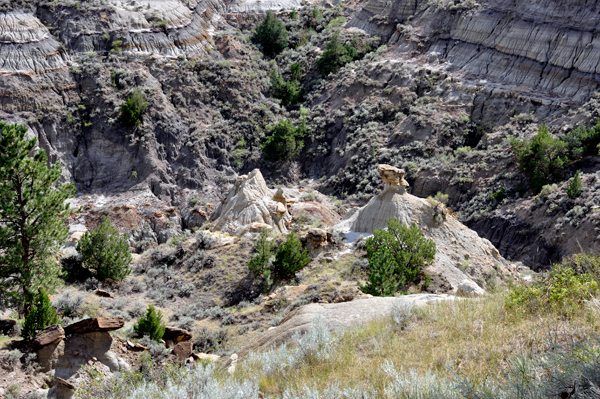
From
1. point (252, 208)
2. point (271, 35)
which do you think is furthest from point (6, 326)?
point (271, 35)

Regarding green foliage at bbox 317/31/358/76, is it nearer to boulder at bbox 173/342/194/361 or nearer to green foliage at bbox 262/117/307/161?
green foliage at bbox 262/117/307/161

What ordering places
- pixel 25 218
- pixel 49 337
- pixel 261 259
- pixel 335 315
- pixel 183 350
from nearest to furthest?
pixel 335 315 → pixel 49 337 → pixel 183 350 → pixel 25 218 → pixel 261 259

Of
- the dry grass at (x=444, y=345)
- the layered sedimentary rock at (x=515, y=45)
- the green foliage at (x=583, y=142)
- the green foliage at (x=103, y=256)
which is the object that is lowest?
the green foliage at (x=103, y=256)

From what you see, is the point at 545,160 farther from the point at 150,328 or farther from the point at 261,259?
the point at 150,328

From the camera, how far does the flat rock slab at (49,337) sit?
988 cm

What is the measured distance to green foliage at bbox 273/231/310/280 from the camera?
18141 mm

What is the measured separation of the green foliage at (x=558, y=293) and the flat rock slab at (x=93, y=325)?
8031 millimetres

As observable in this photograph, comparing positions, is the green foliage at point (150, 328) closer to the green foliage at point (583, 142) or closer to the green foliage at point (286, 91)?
the green foliage at point (583, 142)

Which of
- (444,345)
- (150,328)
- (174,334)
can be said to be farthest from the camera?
(174,334)

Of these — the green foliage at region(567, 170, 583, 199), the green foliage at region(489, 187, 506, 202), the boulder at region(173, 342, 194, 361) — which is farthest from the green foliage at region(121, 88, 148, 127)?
the green foliage at region(567, 170, 583, 199)

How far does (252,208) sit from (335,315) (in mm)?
14829

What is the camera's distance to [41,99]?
107 feet

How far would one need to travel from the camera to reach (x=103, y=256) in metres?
18.3

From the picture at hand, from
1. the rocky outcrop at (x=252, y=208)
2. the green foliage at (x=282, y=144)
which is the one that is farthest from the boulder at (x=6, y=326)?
the green foliage at (x=282, y=144)
